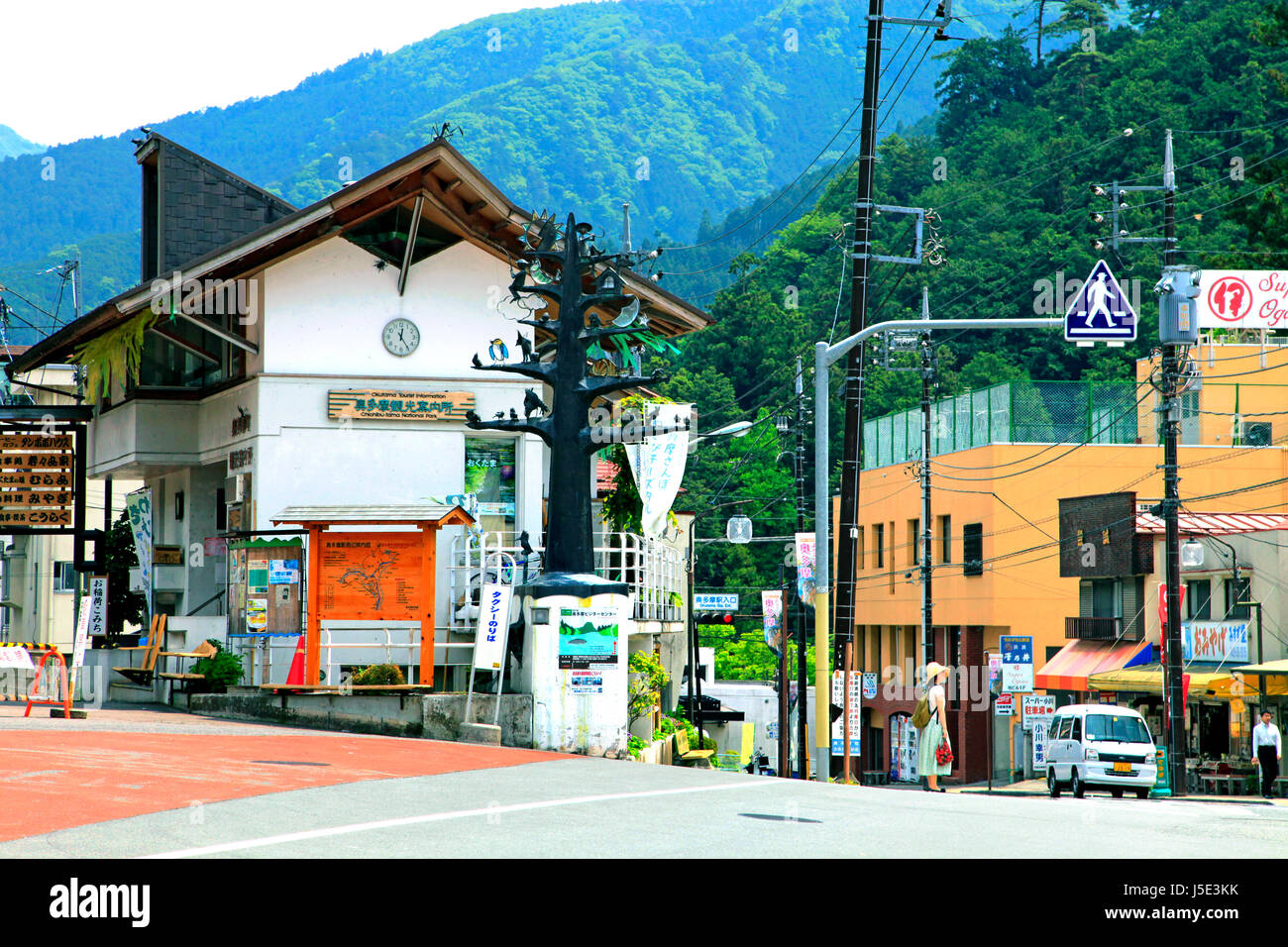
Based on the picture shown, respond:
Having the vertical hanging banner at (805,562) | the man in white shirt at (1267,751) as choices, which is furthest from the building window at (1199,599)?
the vertical hanging banner at (805,562)

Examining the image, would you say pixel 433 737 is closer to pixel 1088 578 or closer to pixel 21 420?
pixel 21 420

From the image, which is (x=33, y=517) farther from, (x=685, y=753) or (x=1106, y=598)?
(x=1106, y=598)

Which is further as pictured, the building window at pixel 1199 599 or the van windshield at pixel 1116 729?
the building window at pixel 1199 599

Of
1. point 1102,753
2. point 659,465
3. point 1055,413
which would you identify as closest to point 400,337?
point 659,465

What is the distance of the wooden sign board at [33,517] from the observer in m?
26.7

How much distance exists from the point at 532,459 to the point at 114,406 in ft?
30.6

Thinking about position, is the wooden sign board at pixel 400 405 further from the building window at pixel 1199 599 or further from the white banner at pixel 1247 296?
the building window at pixel 1199 599

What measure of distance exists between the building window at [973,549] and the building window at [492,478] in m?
27.6

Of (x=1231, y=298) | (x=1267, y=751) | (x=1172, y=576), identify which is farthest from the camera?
(x=1231, y=298)

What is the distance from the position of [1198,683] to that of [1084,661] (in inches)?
326

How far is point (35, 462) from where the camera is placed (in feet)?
87.8

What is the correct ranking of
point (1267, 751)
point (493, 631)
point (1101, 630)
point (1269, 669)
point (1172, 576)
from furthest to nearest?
point (1101, 630)
point (1269, 669)
point (1267, 751)
point (1172, 576)
point (493, 631)

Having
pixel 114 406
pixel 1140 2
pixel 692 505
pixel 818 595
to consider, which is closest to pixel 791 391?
pixel 692 505

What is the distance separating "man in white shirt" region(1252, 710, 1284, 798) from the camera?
3030 centimetres
